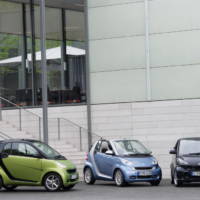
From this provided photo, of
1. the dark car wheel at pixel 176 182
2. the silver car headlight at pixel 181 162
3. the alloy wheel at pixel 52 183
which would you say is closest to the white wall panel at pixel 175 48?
the silver car headlight at pixel 181 162

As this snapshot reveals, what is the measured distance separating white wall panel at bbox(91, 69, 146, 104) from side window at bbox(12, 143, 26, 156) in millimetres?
10047

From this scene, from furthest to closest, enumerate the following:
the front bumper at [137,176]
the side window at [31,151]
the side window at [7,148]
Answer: the front bumper at [137,176]
the side window at [7,148]
the side window at [31,151]

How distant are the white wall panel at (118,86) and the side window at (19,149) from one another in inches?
396

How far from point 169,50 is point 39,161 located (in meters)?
11.0

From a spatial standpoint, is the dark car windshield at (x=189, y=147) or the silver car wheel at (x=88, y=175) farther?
the silver car wheel at (x=88, y=175)

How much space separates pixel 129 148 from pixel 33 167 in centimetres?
411

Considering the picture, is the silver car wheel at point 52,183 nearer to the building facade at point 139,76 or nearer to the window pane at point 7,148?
the window pane at point 7,148

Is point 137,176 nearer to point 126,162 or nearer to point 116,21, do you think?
point 126,162

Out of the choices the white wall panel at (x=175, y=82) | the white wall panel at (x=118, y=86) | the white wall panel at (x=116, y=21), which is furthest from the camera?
the white wall panel at (x=116, y=21)

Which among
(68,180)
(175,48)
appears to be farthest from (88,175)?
(175,48)

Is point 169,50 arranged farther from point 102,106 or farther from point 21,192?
point 21,192

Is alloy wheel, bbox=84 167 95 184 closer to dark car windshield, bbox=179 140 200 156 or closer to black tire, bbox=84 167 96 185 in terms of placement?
black tire, bbox=84 167 96 185

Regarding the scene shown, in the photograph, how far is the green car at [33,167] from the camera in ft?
76.2

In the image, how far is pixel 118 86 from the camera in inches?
1318
